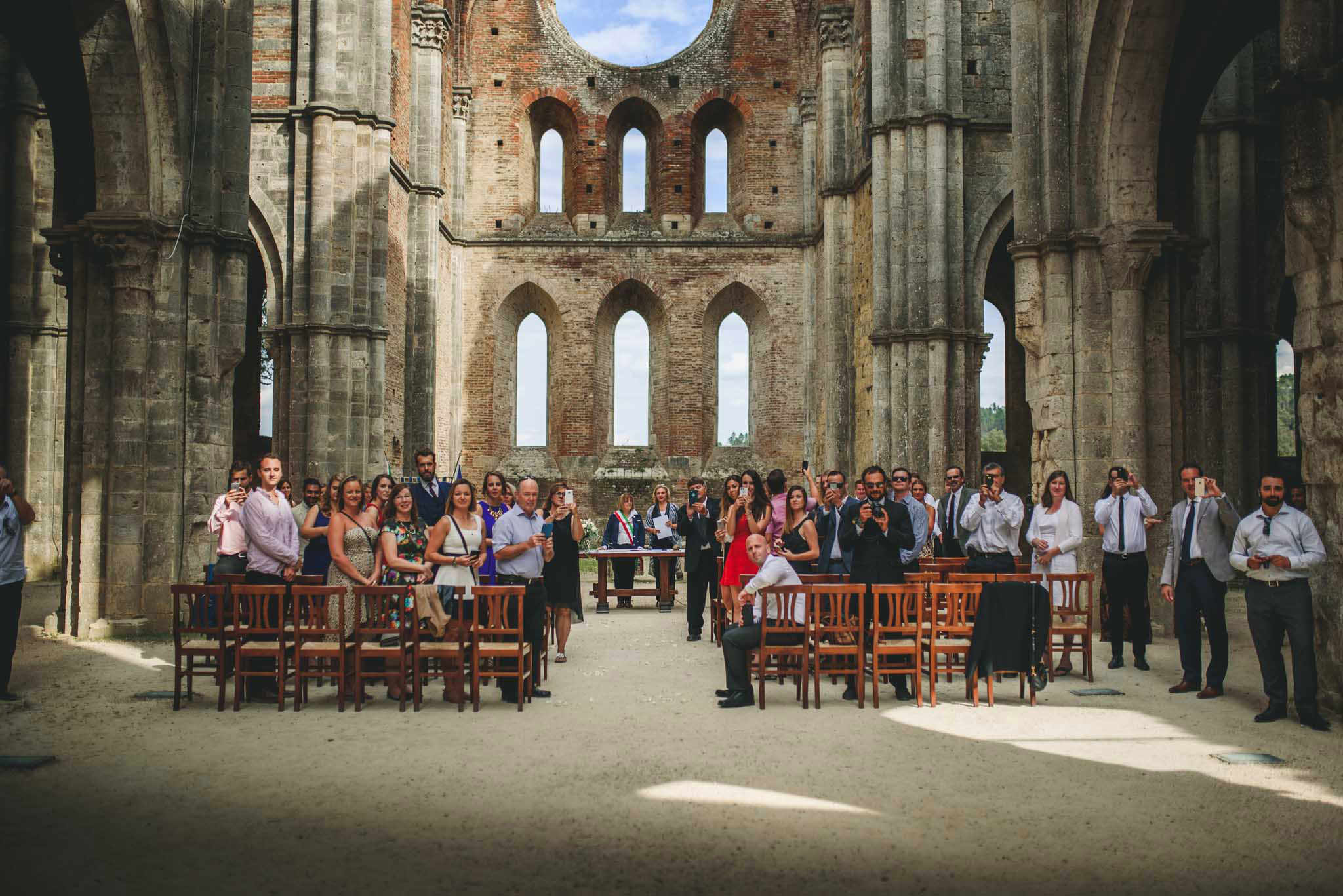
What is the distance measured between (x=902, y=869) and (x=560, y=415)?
899 inches

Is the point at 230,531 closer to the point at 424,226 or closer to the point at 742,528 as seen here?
the point at 742,528

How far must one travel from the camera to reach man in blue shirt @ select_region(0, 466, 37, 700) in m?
7.41

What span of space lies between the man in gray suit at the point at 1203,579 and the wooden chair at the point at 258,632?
636cm

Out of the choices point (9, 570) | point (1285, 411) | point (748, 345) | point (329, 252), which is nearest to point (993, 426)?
point (1285, 411)

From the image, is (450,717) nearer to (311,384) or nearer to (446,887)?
(446,887)

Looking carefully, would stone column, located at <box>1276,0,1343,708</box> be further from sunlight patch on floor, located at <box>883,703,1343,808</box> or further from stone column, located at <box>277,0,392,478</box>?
stone column, located at <box>277,0,392,478</box>

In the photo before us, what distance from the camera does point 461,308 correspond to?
26141 mm

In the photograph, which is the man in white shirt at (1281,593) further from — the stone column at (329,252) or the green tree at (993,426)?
the green tree at (993,426)

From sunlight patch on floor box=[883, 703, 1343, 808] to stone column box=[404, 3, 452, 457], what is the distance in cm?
1781

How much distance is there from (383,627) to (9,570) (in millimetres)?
2663

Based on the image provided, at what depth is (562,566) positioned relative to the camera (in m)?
9.60

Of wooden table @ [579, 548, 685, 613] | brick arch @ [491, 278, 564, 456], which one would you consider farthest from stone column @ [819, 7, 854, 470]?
wooden table @ [579, 548, 685, 613]

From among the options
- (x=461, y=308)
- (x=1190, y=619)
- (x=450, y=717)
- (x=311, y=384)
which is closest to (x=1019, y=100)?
(x=1190, y=619)

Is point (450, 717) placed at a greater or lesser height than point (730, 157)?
lesser
